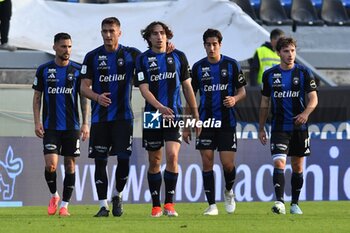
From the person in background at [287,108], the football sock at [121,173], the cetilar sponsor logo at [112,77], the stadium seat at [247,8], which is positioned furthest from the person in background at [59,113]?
the stadium seat at [247,8]

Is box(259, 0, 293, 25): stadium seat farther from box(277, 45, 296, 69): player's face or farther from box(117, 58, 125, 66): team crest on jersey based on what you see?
box(117, 58, 125, 66): team crest on jersey

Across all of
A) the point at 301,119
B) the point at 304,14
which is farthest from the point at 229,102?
the point at 304,14

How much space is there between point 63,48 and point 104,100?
1.10 metres

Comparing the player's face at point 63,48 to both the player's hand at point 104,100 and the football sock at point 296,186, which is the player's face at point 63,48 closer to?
the player's hand at point 104,100

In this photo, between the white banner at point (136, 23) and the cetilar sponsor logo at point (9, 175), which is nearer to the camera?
the cetilar sponsor logo at point (9, 175)

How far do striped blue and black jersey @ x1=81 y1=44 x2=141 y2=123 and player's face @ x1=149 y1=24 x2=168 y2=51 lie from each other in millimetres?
311

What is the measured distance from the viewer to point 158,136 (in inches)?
512

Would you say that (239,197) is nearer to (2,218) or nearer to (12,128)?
(12,128)

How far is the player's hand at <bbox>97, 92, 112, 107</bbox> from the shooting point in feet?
42.3

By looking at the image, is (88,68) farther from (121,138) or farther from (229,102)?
(229,102)

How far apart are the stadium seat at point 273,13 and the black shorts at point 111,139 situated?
1119 cm

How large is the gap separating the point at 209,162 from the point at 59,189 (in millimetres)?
3739

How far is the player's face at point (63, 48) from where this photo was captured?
1365 centimetres

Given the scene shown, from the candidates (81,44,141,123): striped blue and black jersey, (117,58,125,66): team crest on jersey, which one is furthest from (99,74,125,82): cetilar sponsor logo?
(117,58,125,66): team crest on jersey
